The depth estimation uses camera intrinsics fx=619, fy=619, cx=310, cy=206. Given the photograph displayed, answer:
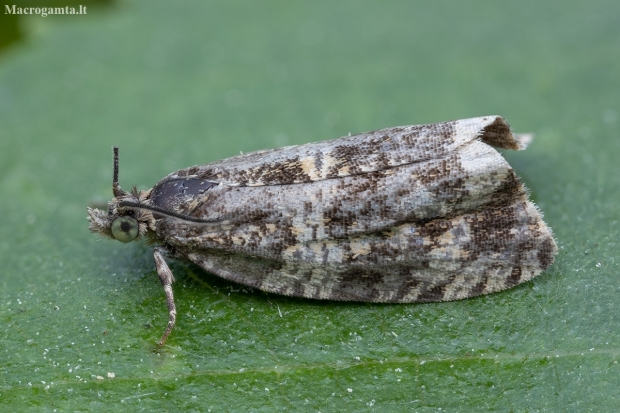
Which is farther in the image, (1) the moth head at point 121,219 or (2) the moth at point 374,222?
(1) the moth head at point 121,219

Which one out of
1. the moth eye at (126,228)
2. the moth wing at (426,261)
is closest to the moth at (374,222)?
the moth wing at (426,261)

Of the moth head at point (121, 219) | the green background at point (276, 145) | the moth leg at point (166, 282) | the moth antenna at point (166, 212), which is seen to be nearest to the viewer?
the green background at point (276, 145)

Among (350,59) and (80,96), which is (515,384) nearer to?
(350,59)

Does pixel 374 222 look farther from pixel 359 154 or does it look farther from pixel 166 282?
pixel 166 282

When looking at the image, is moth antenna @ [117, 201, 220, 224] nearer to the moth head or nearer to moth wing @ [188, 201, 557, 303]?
the moth head

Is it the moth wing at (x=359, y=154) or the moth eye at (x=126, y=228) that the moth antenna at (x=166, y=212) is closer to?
the moth eye at (x=126, y=228)

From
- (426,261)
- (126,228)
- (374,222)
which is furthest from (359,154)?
(126,228)
